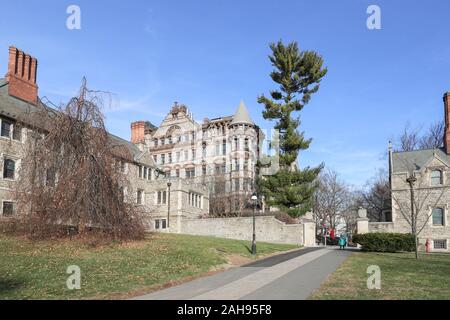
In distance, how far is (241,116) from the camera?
6675cm

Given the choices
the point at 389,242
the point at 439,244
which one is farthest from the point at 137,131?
the point at 389,242

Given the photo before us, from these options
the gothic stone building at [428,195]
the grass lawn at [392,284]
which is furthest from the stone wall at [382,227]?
the grass lawn at [392,284]

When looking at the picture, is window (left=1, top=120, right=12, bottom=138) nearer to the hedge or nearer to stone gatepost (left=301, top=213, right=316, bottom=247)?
stone gatepost (left=301, top=213, right=316, bottom=247)

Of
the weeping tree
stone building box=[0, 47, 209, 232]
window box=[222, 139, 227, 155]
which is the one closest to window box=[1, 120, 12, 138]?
stone building box=[0, 47, 209, 232]

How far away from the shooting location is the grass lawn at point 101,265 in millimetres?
12047

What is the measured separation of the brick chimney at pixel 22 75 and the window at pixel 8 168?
531 centimetres

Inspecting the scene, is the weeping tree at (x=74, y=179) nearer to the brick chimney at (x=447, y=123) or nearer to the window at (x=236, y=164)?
the brick chimney at (x=447, y=123)

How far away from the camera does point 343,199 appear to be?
7175cm

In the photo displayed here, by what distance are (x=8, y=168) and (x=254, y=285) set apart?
2365 cm

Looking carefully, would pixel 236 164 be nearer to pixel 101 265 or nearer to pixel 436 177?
pixel 436 177

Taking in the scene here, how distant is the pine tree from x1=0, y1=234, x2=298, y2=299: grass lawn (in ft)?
59.8

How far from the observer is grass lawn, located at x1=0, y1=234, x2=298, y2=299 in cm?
1205

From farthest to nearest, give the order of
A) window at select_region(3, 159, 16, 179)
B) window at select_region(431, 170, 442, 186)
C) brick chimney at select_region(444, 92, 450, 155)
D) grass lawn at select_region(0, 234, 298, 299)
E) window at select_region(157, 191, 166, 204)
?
1. window at select_region(157, 191, 166, 204)
2. brick chimney at select_region(444, 92, 450, 155)
3. window at select_region(431, 170, 442, 186)
4. window at select_region(3, 159, 16, 179)
5. grass lawn at select_region(0, 234, 298, 299)
